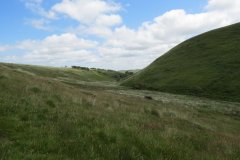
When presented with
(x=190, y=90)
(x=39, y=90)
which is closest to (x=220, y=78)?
(x=190, y=90)

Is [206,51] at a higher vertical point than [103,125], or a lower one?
higher

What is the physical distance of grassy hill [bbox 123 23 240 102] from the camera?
266 ft

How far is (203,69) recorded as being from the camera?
97688 millimetres

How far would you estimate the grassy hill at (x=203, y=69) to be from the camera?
266ft

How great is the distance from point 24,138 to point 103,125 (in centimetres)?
399

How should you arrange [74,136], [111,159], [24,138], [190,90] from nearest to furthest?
[111,159] → [24,138] → [74,136] → [190,90]

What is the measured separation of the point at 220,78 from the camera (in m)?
85.7

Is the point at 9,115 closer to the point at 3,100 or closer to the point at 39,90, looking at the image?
the point at 3,100

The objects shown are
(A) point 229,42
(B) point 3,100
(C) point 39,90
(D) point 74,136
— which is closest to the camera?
(D) point 74,136

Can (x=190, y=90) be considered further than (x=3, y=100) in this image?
Yes

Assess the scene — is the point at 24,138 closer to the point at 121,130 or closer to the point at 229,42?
the point at 121,130

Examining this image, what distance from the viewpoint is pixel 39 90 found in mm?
21984

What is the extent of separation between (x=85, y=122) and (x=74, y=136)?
2.35m

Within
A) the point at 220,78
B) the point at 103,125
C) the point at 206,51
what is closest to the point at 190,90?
the point at 220,78
